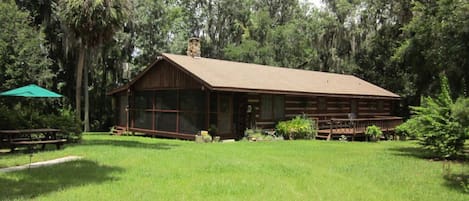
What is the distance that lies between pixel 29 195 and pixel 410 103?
101ft

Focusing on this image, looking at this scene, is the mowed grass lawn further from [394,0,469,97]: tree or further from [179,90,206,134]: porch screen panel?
[179,90,206,134]: porch screen panel

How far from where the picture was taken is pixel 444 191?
325 inches

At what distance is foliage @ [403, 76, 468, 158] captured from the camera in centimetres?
1209

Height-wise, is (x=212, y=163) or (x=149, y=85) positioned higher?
(x=149, y=85)

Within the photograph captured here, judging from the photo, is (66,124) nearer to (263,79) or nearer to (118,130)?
(118,130)

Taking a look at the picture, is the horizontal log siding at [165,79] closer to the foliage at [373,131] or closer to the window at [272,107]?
the window at [272,107]

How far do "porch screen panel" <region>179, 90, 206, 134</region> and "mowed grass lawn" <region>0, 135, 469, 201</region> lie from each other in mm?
6102

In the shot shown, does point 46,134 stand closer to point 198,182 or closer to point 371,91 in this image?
point 198,182

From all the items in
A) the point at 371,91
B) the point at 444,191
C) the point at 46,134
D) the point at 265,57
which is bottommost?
the point at 444,191

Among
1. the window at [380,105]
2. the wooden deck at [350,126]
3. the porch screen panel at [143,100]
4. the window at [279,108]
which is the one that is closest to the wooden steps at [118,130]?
the porch screen panel at [143,100]

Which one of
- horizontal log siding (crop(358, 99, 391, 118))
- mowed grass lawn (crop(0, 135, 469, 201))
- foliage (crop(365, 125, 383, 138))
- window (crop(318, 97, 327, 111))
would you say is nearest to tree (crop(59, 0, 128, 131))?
mowed grass lawn (crop(0, 135, 469, 201))

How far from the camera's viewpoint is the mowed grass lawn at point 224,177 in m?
7.36

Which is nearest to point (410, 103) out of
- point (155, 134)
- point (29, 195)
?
point (155, 134)

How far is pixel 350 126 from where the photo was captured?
886 inches
